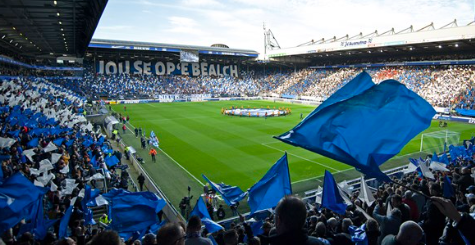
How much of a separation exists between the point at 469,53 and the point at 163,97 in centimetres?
5572

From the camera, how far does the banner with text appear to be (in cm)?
7450

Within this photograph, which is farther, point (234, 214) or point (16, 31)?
point (16, 31)

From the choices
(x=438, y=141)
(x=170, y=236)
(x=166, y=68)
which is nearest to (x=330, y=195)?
(x=170, y=236)

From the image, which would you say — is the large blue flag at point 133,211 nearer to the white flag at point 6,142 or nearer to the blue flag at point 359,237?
the blue flag at point 359,237

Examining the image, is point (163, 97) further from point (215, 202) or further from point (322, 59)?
point (215, 202)

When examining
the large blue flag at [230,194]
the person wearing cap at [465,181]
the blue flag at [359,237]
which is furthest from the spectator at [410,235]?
the large blue flag at [230,194]

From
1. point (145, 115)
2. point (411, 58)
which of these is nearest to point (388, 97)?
point (145, 115)

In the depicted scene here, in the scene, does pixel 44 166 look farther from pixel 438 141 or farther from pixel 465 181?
pixel 438 141

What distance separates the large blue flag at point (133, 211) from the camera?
8.41 m

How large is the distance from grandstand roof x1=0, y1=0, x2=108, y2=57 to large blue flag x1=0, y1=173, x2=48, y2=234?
13878 mm

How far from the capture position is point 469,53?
175 ft

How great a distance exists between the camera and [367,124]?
670 cm

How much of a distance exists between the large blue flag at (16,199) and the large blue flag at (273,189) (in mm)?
5599

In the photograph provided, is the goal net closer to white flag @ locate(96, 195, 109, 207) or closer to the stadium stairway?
the stadium stairway
